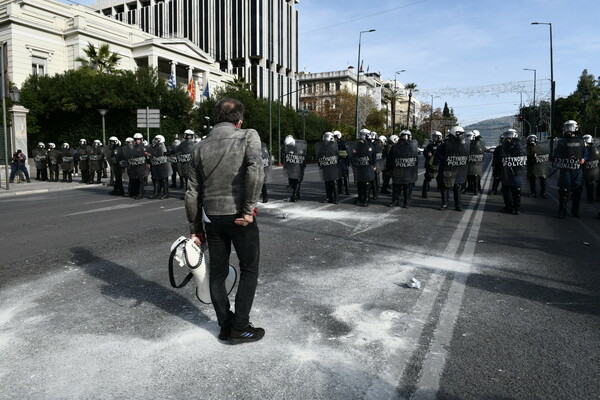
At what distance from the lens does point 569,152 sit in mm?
9750

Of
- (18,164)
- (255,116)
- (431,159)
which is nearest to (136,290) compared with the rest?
(431,159)

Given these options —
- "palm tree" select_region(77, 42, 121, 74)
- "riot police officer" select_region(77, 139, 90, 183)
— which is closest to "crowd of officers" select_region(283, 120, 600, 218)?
"riot police officer" select_region(77, 139, 90, 183)

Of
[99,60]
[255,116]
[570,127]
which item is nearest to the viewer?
[570,127]

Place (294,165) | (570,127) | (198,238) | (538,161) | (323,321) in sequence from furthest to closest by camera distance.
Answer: (538,161) < (294,165) < (570,127) < (323,321) < (198,238)

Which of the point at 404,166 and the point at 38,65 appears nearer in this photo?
the point at 404,166

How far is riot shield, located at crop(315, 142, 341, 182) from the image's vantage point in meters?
12.1

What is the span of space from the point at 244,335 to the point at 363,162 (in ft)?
29.6

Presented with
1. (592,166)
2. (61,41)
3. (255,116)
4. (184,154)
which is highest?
(61,41)

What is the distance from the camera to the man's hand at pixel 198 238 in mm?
3476

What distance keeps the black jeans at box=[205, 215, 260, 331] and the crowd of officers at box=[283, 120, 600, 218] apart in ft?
27.5

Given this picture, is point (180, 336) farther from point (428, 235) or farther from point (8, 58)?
point (8, 58)

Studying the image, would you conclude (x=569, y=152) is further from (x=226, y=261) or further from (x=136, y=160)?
(x=136, y=160)

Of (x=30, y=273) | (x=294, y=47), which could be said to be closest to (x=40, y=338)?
(x=30, y=273)

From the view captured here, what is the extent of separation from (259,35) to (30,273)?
77335 millimetres
